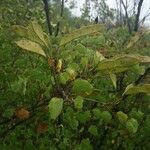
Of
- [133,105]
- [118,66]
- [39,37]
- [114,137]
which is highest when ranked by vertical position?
[39,37]

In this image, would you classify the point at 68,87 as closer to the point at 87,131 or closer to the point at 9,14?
the point at 87,131

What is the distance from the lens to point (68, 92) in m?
1.65

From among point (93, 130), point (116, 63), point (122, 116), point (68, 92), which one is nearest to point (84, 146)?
point (93, 130)

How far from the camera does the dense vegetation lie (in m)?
1.61

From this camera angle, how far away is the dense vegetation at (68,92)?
63.5 inches

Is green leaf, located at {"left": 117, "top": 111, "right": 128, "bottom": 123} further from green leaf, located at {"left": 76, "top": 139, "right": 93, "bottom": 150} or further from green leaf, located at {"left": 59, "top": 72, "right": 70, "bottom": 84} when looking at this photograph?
green leaf, located at {"left": 76, "top": 139, "right": 93, "bottom": 150}

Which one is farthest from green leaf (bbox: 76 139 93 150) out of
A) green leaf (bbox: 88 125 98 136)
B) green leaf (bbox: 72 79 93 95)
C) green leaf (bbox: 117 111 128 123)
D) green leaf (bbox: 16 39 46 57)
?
green leaf (bbox: 16 39 46 57)

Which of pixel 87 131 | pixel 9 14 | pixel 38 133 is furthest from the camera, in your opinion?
pixel 9 14

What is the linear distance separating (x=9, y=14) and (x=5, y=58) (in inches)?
142

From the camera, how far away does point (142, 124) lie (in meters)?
2.61

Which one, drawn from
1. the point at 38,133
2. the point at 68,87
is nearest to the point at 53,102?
the point at 68,87

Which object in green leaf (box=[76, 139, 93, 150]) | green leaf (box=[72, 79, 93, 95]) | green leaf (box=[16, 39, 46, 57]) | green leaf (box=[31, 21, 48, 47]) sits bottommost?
green leaf (box=[76, 139, 93, 150])

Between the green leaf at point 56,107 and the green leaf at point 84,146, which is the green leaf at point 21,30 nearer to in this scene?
the green leaf at point 56,107

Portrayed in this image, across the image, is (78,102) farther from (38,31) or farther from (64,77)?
(38,31)
